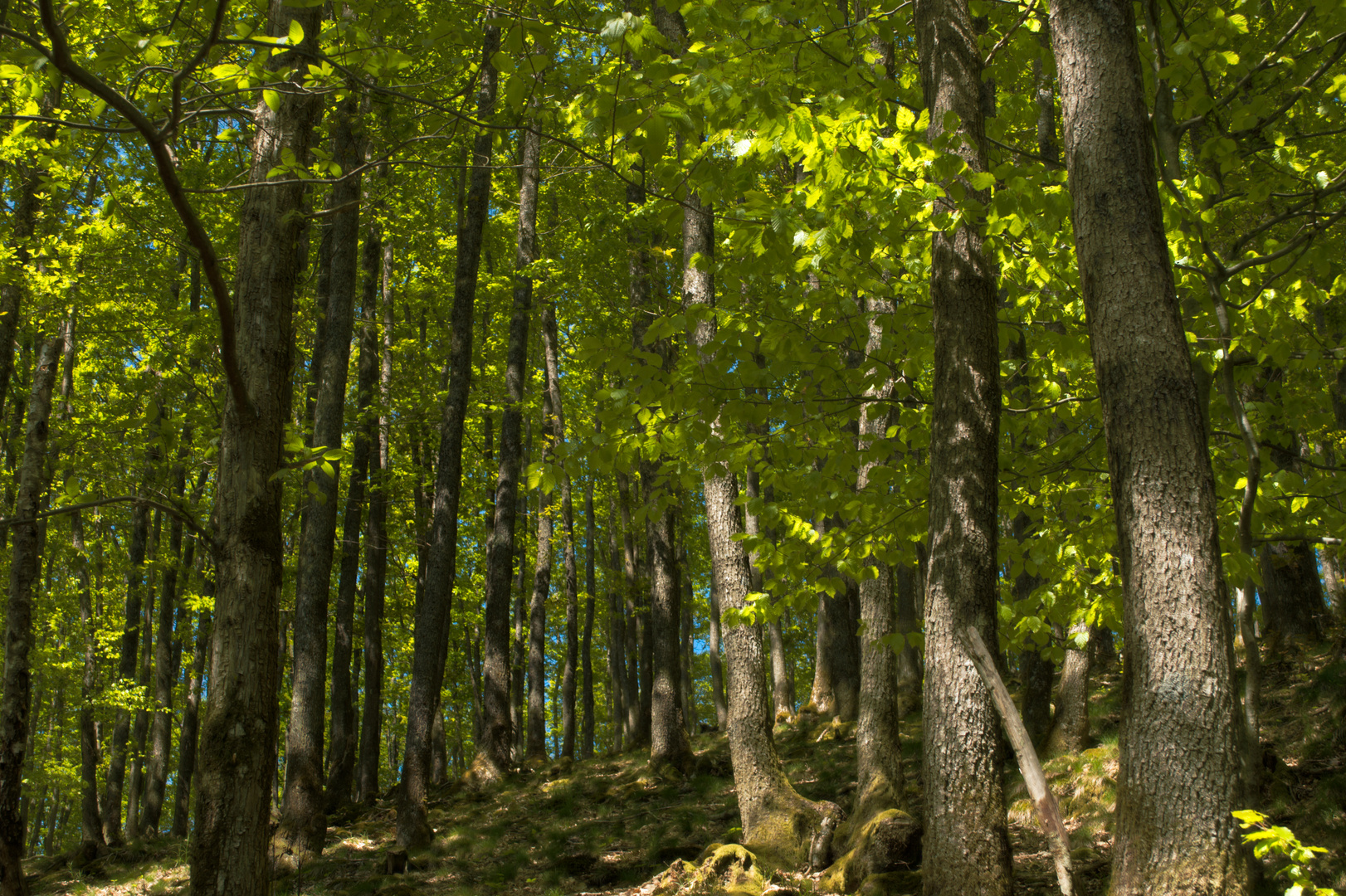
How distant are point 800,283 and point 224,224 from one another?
534 inches

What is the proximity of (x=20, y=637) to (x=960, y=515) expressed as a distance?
9.79 m

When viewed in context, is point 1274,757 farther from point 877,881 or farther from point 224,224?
point 224,224

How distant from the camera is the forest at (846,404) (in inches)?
121

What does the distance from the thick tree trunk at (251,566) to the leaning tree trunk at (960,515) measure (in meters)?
2.99

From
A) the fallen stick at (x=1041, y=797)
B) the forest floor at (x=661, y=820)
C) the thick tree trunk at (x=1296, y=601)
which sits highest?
the thick tree trunk at (x=1296, y=601)

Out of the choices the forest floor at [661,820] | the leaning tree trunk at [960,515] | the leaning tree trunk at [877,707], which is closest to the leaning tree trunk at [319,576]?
the forest floor at [661,820]

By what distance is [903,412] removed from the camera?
584cm

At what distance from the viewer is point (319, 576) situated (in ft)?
34.0

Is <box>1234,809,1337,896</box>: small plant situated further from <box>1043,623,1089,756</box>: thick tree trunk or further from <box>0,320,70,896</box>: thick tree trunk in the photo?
<box>0,320,70,896</box>: thick tree trunk

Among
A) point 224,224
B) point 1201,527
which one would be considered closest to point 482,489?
point 224,224

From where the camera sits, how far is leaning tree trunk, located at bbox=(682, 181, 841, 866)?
22.0 ft

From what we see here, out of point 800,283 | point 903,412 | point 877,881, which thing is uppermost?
point 800,283

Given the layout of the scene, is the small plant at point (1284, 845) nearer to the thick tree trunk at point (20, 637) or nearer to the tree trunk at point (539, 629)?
the thick tree trunk at point (20, 637)

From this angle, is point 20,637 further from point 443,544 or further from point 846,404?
point 846,404
